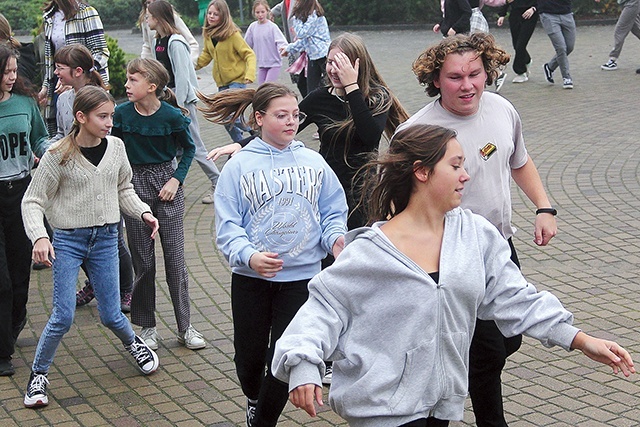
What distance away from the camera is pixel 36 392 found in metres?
5.35

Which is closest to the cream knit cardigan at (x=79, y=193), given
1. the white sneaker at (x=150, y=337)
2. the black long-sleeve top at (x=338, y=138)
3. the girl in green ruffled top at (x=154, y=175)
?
the girl in green ruffled top at (x=154, y=175)

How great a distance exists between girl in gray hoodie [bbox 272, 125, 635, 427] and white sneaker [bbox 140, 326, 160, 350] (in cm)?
289

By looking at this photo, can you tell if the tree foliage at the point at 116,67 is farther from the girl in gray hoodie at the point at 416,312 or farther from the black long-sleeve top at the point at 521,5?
the girl in gray hoodie at the point at 416,312

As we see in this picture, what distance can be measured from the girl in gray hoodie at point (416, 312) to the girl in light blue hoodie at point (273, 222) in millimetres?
1046

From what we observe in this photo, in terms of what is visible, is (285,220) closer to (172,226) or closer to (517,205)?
(172,226)

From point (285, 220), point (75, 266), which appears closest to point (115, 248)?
point (75, 266)

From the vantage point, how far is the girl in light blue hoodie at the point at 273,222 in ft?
14.9

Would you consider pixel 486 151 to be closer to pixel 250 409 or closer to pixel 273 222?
pixel 273 222

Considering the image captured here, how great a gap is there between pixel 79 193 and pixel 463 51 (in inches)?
89.7

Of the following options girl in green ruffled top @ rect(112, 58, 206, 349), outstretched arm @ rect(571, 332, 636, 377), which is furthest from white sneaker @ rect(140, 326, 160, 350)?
outstretched arm @ rect(571, 332, 636, 377)

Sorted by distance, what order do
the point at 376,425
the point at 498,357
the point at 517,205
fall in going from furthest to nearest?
1. the point at 517,205
2. the point at 498,357
3. the point at 376,425

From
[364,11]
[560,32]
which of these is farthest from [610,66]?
[364,11]

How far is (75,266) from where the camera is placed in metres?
5.43

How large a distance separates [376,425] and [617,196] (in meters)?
6.76
